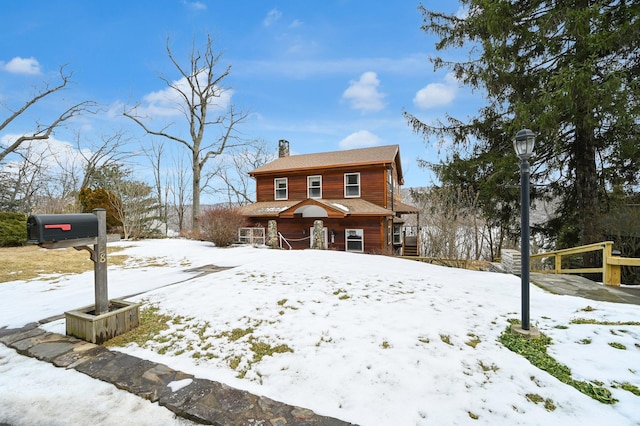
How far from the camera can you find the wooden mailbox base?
335 centimetres

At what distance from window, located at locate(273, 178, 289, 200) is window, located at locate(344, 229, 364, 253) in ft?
16.4

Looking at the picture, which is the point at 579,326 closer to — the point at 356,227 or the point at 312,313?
the point at 312,313

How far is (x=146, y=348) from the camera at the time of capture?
326 cm

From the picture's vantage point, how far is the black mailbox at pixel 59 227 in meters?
3.00

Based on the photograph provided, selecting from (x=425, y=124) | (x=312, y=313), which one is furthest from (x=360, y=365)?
(x=425, y=124)

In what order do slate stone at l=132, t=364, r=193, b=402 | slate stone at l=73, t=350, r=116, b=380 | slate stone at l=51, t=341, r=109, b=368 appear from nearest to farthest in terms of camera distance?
slate stone at l=132, t=364, r=193, b=402 → slate stone at l=73, t=350, r=116, b=380 → slate stone at l=51, t=341, r=109, b=368

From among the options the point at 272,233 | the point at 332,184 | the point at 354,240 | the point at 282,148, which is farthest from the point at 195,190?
the point at 354,240

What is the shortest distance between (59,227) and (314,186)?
13725 mm

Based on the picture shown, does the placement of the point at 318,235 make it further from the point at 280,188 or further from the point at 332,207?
the point at 280,188

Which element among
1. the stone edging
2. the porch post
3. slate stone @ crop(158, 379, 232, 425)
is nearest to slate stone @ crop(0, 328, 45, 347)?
the stone edging

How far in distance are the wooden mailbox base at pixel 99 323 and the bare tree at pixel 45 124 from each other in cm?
1042

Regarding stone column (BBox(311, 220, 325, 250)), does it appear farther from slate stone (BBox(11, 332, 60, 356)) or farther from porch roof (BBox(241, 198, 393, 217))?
slate stone (BBox(11, 332, 60, 356))

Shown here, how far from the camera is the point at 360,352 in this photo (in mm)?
3086

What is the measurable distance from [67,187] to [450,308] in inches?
1256
